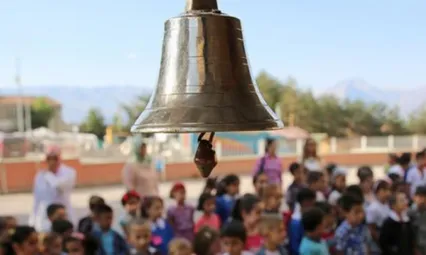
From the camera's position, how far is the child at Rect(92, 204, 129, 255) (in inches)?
143

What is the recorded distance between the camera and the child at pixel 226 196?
4.81m

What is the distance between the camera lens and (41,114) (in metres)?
42.0

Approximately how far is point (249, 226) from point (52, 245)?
137cm

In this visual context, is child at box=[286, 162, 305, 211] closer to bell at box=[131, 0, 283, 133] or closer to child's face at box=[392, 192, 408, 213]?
child's face at box=[392, 192, 408, 213]

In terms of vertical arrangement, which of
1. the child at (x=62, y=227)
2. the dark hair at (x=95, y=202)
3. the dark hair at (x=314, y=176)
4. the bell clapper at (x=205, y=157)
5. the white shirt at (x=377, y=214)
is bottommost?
the white shirt at (x=377, y=214)

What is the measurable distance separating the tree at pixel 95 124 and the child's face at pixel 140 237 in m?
31.3

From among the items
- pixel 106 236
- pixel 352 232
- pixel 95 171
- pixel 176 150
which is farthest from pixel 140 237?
pixel 176 150

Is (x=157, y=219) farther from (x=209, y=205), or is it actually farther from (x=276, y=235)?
(x=276, y=235)

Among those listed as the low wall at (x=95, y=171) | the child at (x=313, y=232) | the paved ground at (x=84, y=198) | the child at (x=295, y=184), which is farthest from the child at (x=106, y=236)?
the low wall at (x=95, y=171)

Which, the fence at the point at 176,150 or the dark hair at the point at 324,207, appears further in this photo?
the fence at the point at 176,150

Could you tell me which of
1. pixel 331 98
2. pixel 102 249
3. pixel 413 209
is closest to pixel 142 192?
pixel 102 249

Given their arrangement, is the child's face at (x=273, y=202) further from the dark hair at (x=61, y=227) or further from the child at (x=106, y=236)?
the dark hair at (x=61, y=227)

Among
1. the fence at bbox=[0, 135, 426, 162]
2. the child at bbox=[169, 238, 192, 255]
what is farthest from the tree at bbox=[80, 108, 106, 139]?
the child at bbox=[169, 238, 192, 255]

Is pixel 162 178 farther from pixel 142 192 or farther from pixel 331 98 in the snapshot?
pixel 331 98
